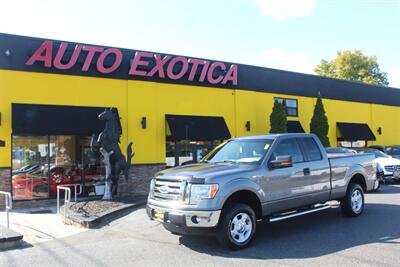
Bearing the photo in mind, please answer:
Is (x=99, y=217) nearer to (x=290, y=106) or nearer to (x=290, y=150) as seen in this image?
(x=290, y=150)

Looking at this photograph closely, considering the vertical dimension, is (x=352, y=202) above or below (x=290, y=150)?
below

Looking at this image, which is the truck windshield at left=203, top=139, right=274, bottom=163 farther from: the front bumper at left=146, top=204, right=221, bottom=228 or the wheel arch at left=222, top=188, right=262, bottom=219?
the front bumper at left=146, top=204, right=221, bottom=228

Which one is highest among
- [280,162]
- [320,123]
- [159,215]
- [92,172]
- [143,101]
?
[143,101]

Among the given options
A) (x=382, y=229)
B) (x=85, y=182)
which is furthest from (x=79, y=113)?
(x=382, y=229)

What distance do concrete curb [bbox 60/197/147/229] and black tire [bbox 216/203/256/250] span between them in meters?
3.96

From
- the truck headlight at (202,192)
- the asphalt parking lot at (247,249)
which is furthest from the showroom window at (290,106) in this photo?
the truck headlight at (202,192)

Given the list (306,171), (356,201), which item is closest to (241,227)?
(306,171)

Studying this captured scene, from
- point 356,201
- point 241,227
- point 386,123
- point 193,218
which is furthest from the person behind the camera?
point 386,123

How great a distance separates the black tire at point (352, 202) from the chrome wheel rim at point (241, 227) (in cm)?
321

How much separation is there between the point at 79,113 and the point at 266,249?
10.5 meters

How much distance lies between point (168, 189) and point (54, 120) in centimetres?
883

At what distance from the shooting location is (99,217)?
33.6 feet

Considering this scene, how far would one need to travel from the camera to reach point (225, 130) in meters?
19.5

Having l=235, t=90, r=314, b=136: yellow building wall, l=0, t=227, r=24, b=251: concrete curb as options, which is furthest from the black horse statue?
l=235, t=90, r=314, b=136: yellow building wall
